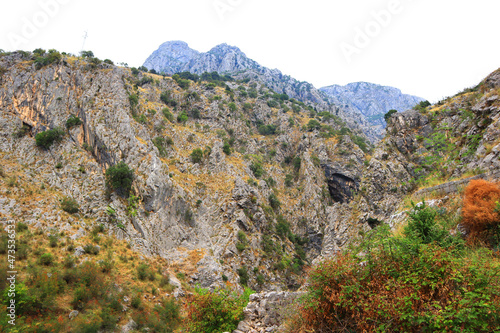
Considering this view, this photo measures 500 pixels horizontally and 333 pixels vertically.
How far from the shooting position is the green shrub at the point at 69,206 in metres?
22.8

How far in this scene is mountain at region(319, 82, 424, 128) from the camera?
162 metres

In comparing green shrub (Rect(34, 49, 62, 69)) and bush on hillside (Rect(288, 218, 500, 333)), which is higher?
green shrub (Rect(34, 49, 62, 69))

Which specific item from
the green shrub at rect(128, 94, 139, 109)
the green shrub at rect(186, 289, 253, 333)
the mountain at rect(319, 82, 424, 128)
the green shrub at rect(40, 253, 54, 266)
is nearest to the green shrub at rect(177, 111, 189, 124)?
the green shrub at rect(128, 94, 139, 109)

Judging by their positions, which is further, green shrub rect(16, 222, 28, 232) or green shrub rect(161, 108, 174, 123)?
green shrub rect(161, 108, 174, 123)

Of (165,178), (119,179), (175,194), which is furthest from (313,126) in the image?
(119,179)

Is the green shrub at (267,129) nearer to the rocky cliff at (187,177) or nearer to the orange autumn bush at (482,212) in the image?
the rocky cliff at (187,177)

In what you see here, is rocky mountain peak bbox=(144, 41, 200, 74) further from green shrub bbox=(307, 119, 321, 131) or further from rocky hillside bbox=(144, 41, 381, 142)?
green shrub bbox=(307, 119, 321, 131)

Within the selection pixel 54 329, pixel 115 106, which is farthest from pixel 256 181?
pixel 54 329

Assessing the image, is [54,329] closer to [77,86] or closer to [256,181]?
[256,181]

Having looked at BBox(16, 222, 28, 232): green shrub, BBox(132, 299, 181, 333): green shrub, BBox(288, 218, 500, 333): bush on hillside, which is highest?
BBox(16, 222, 28, 232): green shrub

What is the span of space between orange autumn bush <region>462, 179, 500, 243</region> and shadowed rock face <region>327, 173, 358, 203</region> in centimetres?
4033

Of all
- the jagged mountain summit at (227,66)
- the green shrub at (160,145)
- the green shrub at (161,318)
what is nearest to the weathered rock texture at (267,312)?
the green shrub at (161,318)

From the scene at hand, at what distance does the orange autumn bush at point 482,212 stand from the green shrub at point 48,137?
1584 inches

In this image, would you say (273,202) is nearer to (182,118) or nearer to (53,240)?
(182,118)
